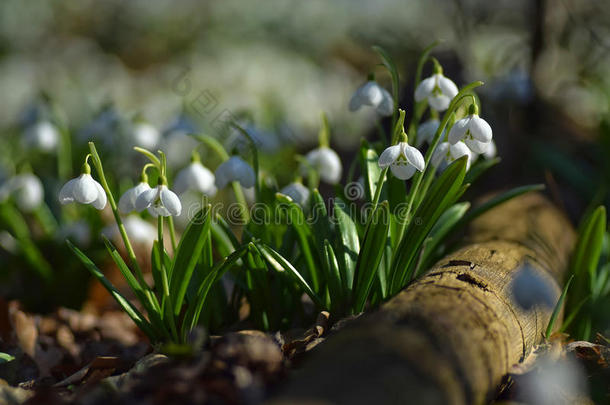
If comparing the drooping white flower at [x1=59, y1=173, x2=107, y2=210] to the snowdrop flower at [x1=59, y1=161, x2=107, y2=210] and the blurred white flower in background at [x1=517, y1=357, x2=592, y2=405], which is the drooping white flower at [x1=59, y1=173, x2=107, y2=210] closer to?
the snowdrop flower at [x1=59, y1=161, x2=107, y2=210]

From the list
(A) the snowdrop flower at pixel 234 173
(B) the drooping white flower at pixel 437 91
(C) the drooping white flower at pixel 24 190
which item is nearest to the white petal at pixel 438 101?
(B) the drooping white flower at pixel 437 91

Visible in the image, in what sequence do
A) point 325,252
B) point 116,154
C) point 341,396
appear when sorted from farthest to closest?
point 116,154
point 325,252
point 341,396

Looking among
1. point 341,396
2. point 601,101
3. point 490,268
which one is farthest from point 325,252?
point 601,101

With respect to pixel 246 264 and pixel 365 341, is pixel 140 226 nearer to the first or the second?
pixel 246 264

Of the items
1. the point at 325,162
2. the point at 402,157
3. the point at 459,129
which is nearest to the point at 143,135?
the point at 325,162

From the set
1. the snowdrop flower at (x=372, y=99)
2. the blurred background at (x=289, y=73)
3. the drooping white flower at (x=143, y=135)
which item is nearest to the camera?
the snowdrop flower at (x=372, y=99)

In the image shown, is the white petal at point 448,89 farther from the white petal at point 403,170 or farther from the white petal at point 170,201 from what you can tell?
the white petal at point 170,201

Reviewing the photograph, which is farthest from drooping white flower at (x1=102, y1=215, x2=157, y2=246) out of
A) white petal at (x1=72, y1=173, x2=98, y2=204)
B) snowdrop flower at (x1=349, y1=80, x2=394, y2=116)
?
snowdrop flower at (x1=349, y1=80, x2=394, y2=116)
